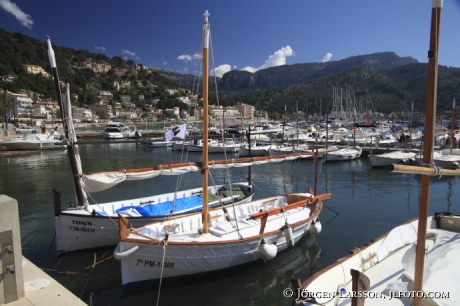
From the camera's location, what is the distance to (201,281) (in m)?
9.67

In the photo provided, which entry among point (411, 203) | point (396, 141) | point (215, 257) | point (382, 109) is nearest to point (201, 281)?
point (215, 257)

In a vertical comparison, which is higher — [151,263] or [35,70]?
[35,70]

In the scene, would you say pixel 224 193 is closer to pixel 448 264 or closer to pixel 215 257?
pixel 215 257

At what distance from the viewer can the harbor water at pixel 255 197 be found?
9375 millimetres

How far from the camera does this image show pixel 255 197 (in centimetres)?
2130

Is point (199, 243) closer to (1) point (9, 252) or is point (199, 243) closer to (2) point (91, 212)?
(1) point (9, 252)

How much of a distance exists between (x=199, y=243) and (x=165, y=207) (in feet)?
15.8

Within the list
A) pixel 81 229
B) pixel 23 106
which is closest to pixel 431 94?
pixel 81 229

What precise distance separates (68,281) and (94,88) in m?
→ 193

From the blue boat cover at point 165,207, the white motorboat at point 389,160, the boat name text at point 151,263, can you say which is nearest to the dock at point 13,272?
the boat name text at point 151,263

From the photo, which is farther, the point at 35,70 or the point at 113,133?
the point at 35,70

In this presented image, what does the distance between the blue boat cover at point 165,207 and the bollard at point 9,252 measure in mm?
7627

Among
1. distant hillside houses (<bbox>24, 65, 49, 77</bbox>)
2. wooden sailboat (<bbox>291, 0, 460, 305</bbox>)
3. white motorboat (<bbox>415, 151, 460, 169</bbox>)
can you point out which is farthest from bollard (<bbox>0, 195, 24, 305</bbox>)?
distant hillside houses (<bbox>24, 65, 49, 77</bbox>)

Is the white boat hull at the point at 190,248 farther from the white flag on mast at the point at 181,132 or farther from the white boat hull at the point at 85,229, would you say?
the white flag on mast at the point at 181,132
